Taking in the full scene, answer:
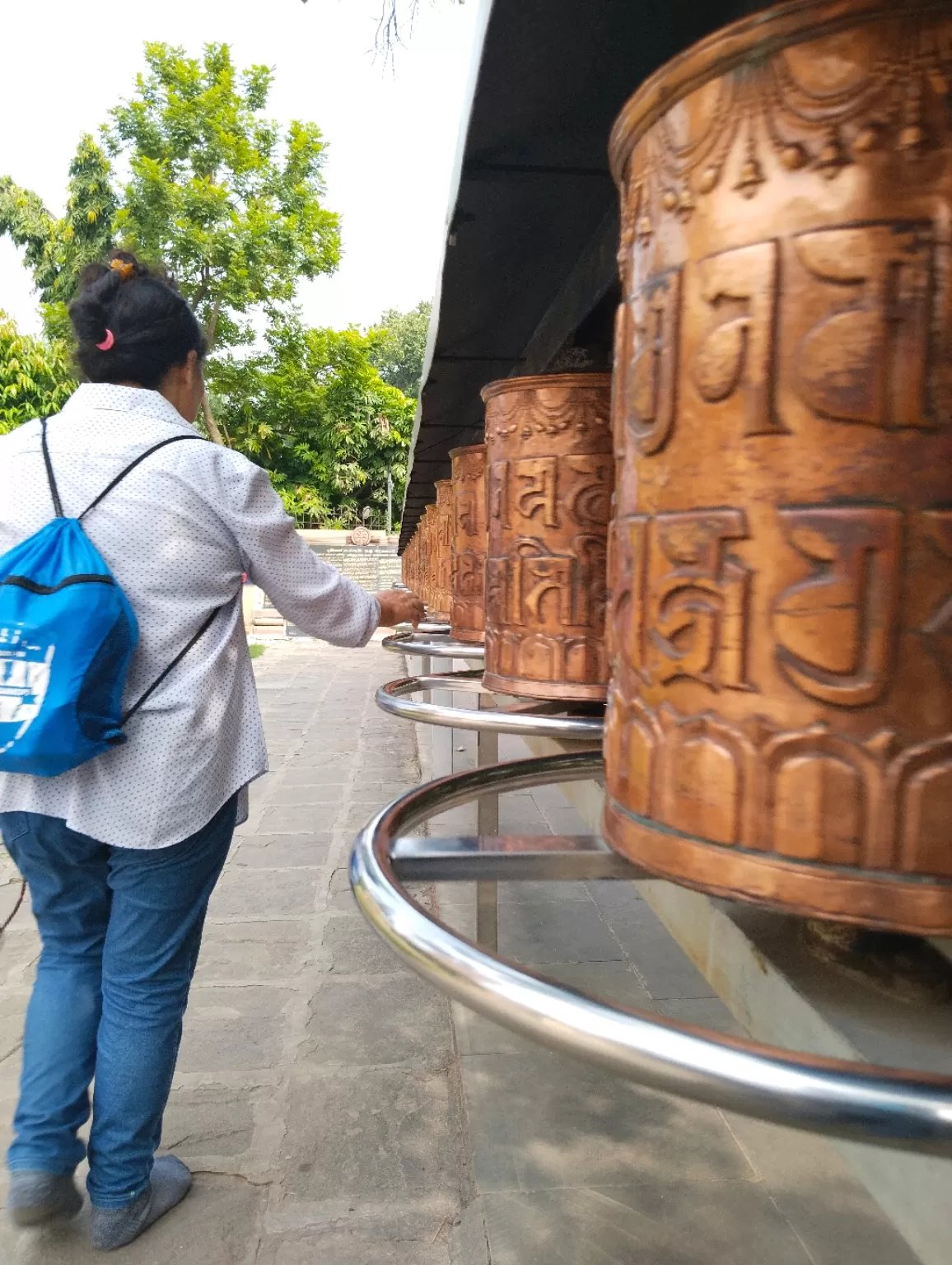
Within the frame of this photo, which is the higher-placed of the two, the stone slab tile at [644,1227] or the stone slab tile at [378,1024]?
the stone slab tile at [644,1227]

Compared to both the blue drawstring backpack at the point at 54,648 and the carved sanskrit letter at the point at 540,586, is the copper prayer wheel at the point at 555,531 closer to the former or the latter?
the carved sanskrit letter at the point at 540,586

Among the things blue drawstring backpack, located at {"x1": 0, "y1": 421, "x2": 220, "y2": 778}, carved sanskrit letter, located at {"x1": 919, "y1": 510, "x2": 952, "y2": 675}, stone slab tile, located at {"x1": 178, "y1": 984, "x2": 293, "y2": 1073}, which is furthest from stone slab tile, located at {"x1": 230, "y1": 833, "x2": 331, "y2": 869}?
carved sanskrit letter, located at {"x1": 919, "y1": 510, "x2": 952, "y2": 675}

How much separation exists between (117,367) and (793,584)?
162cm

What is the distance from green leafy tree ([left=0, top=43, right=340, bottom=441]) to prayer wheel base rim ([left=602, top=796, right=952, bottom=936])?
2269 centimetres

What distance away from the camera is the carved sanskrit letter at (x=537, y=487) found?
4.70ft

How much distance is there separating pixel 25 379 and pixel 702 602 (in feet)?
75.5

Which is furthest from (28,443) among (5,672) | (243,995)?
(243,995)

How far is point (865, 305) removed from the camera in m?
0.58

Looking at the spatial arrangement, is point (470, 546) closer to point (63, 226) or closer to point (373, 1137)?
point (373, 1137)

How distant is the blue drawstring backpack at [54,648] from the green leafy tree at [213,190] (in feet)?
70.8

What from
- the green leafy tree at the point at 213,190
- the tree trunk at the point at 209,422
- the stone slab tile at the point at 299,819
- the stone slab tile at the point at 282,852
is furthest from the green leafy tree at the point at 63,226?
the stone slab tile at the point at 282,852

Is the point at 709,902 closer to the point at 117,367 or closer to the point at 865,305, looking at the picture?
the point at 865,305

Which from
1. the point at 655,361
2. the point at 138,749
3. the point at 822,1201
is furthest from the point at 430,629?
the point at 655,361

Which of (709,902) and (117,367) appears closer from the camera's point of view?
(709,902)
